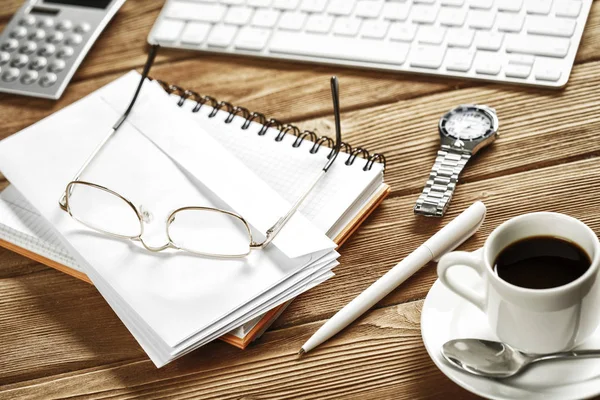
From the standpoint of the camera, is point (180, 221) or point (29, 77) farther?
point (29, 77)

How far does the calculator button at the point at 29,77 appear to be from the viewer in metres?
1.10

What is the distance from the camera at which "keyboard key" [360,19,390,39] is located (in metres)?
1.00

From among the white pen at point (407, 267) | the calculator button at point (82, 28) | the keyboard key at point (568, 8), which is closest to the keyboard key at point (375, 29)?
the keyboard key at point (568, 8)

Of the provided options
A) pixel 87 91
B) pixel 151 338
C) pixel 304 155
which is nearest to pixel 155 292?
pixel 151 338

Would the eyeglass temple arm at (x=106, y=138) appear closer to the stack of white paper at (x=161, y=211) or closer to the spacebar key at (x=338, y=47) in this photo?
the stack of white paper at (x=161, y=211)

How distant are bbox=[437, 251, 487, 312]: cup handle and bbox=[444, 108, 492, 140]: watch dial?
258 mm

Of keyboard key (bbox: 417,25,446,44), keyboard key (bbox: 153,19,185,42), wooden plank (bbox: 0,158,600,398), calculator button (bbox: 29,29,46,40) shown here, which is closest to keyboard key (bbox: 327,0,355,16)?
keyboard key (bbox: 417,25,446,44)

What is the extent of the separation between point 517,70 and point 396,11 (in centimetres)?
19

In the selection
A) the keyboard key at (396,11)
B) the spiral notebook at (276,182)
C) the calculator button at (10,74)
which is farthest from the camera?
the calculator button at (10,74)

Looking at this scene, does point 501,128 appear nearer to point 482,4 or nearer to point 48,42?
point 482,4

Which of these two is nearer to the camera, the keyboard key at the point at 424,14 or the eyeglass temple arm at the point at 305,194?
the eyeglass temple arm at the point at 305,194

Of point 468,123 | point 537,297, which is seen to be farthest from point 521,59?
point 537,297

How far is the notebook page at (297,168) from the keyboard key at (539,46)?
0.82 feet

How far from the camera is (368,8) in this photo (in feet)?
3.38
